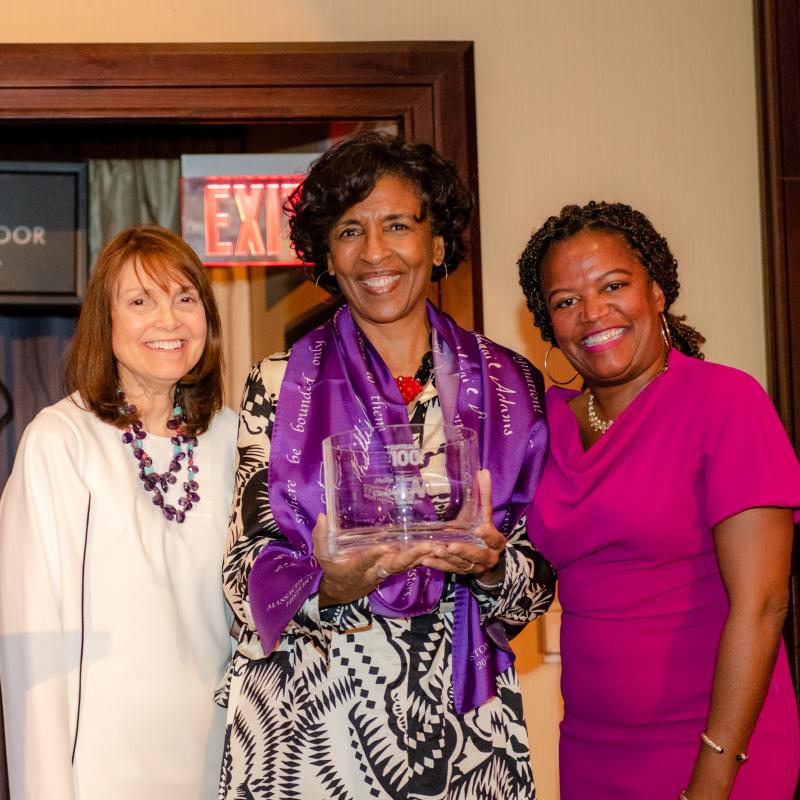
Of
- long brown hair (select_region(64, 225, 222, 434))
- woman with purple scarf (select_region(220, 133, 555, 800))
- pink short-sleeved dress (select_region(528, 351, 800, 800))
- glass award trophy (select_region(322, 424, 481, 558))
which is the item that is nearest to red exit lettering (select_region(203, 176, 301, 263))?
long brown hair (select_region(64, 225, 222, 434))

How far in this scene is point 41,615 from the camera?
2104 millimetres

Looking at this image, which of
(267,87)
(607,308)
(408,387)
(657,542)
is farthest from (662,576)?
(267,87)

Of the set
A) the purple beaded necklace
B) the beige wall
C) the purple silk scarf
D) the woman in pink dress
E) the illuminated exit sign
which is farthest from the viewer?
the illuminated exit sign

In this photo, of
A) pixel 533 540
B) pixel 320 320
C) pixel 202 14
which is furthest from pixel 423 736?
pixel 202 14

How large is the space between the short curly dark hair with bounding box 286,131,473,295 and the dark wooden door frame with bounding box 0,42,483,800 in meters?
0.69

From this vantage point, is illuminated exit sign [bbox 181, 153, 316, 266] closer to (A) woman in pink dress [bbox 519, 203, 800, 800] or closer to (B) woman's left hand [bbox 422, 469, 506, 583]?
(A) woman in pink dress [bbox 519, 203, 800, 800]

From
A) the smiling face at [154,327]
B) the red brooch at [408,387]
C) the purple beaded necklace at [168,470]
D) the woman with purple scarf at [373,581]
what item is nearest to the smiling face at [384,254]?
the woman with purple scarf at [373,581]

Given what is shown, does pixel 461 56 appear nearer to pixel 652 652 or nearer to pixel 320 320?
pixel 320 320

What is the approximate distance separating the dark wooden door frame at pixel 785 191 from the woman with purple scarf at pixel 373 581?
1134mm

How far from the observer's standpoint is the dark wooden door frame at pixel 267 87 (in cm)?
299

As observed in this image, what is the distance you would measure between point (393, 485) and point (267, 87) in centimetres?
168

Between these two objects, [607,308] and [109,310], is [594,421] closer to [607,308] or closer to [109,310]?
[607,308]

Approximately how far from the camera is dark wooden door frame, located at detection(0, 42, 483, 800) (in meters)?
2.99

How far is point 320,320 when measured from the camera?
356cm
